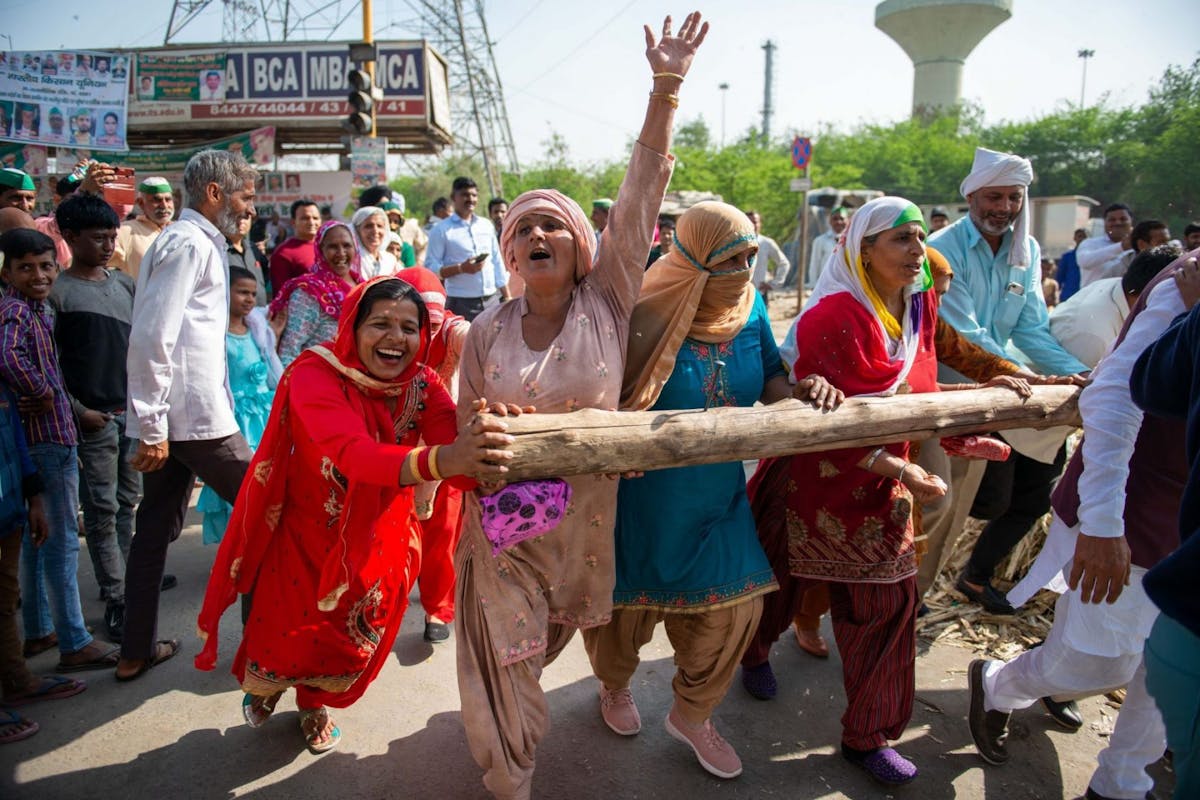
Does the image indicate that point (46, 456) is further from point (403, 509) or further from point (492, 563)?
point (492, 563)

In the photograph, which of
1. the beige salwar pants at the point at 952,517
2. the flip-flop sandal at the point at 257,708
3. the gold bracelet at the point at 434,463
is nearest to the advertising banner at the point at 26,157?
the flip-flop sandal at the point at 257,708

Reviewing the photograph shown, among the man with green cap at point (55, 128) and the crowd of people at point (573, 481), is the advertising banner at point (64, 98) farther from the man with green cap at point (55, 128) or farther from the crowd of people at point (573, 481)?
the crowd of people at point (573, 481)

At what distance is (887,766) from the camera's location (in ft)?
8.64

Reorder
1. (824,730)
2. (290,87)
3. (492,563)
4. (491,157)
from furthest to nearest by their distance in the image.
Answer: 1. (491,157)
2. (290,87)
3. (824,730)
4. (492,563)

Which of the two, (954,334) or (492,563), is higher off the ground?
(954,334)

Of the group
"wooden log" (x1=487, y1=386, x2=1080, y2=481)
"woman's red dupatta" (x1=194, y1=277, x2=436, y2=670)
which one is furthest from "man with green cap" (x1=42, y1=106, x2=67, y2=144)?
"wooden log" (x1=487, y1=386, x2=1080, y2=481)

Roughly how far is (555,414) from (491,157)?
32277 millimetres

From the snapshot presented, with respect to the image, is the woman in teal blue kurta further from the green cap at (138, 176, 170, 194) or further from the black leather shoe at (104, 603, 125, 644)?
the green cap at (138, 176, 170, 194)

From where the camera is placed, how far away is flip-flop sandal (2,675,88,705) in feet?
9.72

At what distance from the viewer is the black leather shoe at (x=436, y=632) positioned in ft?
11.7

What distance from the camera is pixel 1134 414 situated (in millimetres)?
2184

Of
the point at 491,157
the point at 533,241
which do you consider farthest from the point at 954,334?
the point at 491,157

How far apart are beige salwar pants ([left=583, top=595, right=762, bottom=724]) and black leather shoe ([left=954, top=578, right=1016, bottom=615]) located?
77.6 inches

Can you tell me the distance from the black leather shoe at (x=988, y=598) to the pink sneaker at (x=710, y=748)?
193 centimetres
